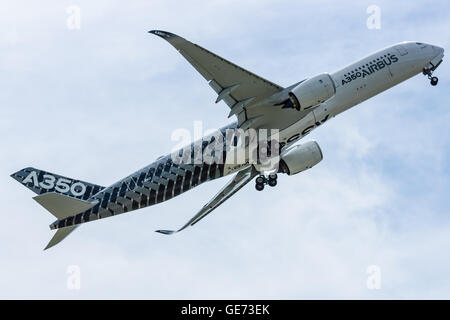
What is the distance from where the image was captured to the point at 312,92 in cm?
4600

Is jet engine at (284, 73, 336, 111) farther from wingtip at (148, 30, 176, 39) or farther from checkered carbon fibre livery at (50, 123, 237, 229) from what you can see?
wingtip at (148, 30, 176, 39)

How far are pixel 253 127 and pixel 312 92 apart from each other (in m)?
4.84

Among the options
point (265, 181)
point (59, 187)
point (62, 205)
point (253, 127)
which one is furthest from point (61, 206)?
point (265, 181)

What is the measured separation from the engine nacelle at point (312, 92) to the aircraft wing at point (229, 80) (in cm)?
149

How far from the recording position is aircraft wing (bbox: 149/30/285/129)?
43188 millimetres

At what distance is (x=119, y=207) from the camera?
50.6 meters

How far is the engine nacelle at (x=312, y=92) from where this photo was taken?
46.0 metres

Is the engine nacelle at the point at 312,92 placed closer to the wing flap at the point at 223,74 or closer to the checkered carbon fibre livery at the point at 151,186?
the wing flap at the point at 223,74

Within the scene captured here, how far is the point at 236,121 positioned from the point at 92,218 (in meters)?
10.4

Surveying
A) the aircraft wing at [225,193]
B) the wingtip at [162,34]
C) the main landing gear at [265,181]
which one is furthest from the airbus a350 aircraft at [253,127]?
the wingtip at [162,34]

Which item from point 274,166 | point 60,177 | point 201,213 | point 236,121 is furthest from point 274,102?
point 60,177

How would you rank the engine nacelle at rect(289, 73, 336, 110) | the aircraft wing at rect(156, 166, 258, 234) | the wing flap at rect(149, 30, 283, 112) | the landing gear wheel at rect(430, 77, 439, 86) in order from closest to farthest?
the wing flap at rect(149, 30, 283, 112) < the engine nacelle at rect(289, 73, 336, 110) < the landing gear wheel at rect(430, 77, 439, 86) < the aircraft wing at rect(156, 166, 258, 234)

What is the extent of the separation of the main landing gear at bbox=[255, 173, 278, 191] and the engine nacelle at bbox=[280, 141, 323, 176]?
0.86 metres

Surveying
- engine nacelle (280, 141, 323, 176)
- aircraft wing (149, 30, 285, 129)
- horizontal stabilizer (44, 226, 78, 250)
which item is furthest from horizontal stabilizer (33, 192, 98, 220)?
engine nacelle (280, 141, 323, 176)
